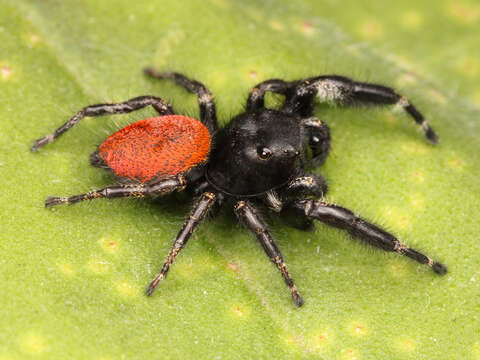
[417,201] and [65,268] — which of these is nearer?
[65,268]

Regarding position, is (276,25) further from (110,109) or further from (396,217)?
(396,217)

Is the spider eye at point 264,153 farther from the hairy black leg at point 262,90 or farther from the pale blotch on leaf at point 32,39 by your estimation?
the pale blotch on leaf at point 32,39

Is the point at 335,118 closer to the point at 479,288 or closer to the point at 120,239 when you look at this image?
the point at 479,288

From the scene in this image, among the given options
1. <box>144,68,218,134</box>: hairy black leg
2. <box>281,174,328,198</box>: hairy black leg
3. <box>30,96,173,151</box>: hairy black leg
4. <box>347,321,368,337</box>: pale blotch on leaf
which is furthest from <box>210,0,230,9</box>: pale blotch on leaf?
<box>347,321,368,337</box>: pale blotch on leaf

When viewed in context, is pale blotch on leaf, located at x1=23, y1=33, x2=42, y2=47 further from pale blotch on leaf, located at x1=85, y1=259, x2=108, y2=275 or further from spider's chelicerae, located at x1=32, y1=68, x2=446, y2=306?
pale blotch on leaf, located at x1=85, y1=259, x2=108, y2=275

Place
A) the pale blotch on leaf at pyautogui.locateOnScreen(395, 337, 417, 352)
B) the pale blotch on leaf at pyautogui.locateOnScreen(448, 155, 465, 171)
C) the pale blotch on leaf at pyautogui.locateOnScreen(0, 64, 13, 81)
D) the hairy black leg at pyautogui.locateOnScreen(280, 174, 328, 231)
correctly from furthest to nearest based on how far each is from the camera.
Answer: the pale blotch on leaf at pyautogui.locateOnScreen(448, 155, 465, 171)
the pale blotch on leaf at pyautogui.locateOnScreen(0, 64, 13, 81)
the hairy black leg at pyautogui.locateOnScreen(280, 174, 328, 231)
the pale blotch on leaf at pyautogui.locateOnScreen(395, 337, 417, 352)

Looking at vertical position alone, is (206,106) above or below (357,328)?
above

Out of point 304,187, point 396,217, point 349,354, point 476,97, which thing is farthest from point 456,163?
point 349,354
